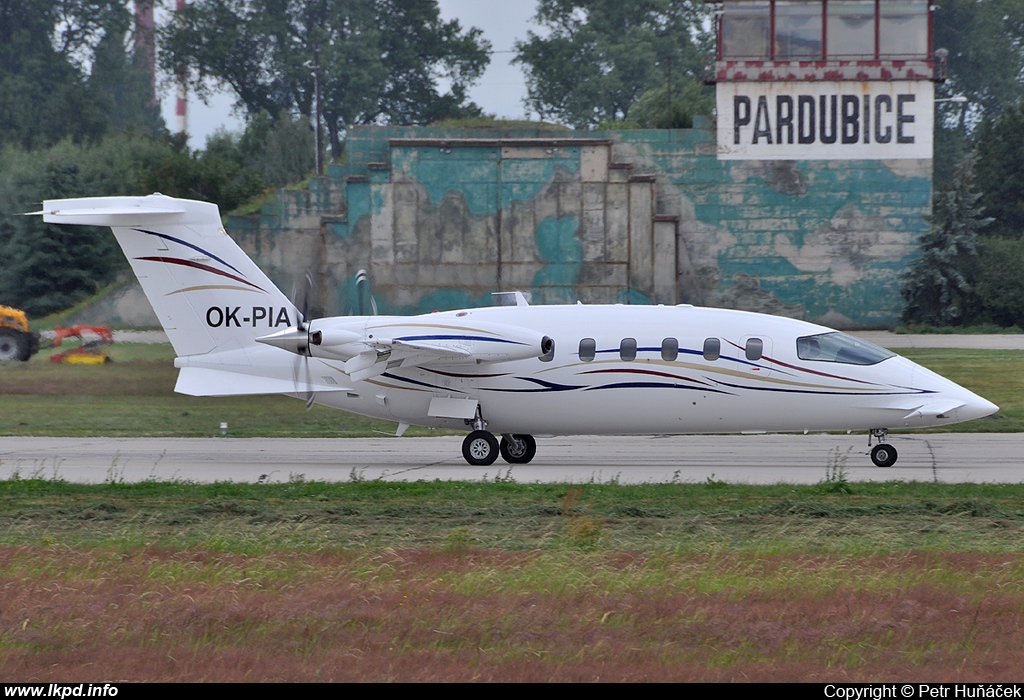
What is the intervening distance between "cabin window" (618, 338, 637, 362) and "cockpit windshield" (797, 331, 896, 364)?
2.88 m

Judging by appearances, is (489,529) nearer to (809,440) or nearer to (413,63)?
(809,440)

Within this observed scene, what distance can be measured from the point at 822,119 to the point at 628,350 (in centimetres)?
2570

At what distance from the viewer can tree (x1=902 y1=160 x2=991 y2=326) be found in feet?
141

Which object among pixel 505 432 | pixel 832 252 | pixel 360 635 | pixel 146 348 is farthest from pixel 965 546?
pixel 832 252

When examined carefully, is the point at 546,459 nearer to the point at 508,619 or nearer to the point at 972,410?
the point at 972,410

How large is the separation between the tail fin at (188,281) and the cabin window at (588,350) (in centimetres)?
553

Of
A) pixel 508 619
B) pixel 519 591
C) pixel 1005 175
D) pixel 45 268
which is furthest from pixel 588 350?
pixel 1005 175

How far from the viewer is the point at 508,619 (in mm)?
9773

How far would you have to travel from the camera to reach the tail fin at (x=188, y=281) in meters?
21.8

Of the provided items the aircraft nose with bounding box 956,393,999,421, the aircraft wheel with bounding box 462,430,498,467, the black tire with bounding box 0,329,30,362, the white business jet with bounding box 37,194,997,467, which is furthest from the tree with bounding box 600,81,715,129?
the aircraft nose with bounding box 956,393,999,421

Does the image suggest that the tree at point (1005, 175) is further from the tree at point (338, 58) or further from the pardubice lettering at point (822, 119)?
the tree at point (338, 58)

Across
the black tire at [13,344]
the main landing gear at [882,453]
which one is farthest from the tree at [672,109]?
the main landing gear at [882,453]

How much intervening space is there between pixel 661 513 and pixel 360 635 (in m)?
6.78

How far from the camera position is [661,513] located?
15391mm
